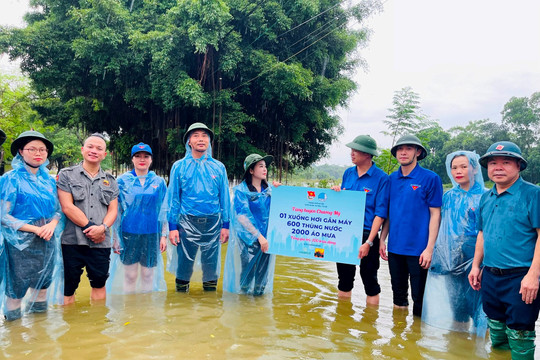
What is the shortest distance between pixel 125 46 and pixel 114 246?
9219 mm

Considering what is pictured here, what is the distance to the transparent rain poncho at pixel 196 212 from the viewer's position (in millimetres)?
3602

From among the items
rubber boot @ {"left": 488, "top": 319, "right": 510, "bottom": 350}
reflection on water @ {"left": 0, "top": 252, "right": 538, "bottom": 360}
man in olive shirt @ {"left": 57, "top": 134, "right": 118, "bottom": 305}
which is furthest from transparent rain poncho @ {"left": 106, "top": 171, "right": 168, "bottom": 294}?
rubber boot @ {"left": 488, "top": 319, "right": 510, "bottom": 350}

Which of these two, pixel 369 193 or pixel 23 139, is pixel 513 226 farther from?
pixel 23 139

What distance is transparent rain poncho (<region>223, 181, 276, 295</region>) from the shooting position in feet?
12.2

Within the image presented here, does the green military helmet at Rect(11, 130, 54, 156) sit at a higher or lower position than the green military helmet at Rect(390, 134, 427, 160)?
lower

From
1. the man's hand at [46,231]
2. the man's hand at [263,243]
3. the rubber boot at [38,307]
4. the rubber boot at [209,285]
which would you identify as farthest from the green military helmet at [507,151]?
the rubber boot at [38,307]

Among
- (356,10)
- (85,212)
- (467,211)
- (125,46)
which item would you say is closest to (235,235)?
(85,212)

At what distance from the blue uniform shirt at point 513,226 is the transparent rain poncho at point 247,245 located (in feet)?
6.34

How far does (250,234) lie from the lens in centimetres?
369

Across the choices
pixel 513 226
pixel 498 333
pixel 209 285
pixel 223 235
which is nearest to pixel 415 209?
pixel 513 226

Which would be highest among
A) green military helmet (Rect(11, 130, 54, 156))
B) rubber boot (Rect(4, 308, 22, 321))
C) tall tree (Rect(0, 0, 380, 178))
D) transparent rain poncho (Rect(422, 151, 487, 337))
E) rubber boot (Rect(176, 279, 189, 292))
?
tall tree (Rect(0, 0, 380, 178))

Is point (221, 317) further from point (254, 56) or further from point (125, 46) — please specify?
point (125, 46)

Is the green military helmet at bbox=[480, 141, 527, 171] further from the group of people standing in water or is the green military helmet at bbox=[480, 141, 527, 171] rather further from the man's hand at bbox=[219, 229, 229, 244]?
the man's hand at bbox=[219, 229, 229, 244]

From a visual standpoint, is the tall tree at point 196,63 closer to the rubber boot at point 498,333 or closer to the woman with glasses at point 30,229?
the woman with glasses at point 30,229
